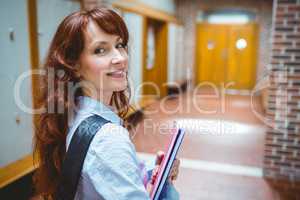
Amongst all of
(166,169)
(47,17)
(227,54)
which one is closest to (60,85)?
(166,169)

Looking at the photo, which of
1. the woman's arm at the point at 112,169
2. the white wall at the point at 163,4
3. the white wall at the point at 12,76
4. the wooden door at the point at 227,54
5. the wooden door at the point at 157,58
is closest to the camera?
the woman's arm at the point at 112,169

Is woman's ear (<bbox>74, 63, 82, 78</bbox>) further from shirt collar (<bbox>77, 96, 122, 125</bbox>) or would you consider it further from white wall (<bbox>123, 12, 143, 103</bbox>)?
white wall (<bbox>123, 12, 143, 103</bbox>)

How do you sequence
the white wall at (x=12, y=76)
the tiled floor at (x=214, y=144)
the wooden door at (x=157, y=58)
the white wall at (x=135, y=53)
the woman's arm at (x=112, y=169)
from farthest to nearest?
1. the wooden door at (x=157, y=58)
2. the white wall at (x=135, y=53)
3. the tiled floor at (x=214, y=144)
4. the white wall at (x=12, y=76)
5. the woman's arm at (x=112, y=169)

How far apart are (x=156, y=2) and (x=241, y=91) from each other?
444 centimetres

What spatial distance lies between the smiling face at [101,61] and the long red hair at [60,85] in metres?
0.02

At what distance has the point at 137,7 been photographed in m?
6.38

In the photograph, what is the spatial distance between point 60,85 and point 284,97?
308cm

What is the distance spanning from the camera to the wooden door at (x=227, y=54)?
10.2 metres

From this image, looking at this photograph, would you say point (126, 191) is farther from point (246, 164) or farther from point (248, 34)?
point (248, 34)

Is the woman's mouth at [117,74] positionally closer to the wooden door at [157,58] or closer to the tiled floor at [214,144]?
the tiled floor at [214,144]

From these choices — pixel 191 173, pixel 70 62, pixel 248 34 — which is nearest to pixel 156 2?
pixel 248 34

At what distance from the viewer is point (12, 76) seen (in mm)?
3143

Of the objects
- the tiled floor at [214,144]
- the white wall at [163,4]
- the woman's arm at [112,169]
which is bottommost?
the tiled floor at [214,144]

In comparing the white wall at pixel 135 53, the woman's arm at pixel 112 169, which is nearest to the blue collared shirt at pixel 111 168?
the woman's arm at pixel 112 169
